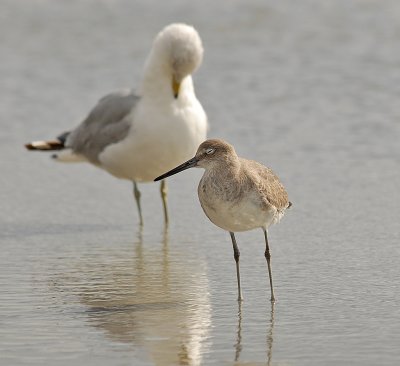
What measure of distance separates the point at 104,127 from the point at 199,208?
3.38ft

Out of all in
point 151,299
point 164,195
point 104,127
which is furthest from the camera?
point 104,127

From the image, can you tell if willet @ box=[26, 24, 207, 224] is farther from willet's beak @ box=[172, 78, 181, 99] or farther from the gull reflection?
the gull reflection

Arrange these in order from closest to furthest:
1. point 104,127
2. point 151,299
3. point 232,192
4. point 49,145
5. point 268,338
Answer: point 268,338 → point 232,192 → point 151,299 → point 104,127 → point 49,145

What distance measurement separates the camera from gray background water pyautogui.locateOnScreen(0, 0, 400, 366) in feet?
17.5

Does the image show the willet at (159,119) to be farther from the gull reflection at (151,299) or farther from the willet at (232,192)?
the willet at (232,192)

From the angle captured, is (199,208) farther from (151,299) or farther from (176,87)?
(151,299)

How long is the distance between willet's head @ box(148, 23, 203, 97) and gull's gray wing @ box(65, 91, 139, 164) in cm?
35

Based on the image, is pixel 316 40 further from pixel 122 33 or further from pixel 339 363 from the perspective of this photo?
pixel 339 363

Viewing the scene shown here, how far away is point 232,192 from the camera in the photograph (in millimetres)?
5945

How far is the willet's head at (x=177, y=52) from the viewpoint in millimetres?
8406

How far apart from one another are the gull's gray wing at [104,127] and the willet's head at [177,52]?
13.9 inches

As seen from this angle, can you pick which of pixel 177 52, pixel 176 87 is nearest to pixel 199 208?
pixel 176 87

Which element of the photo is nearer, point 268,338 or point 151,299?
point 268,338

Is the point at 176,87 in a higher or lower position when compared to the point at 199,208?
higher
